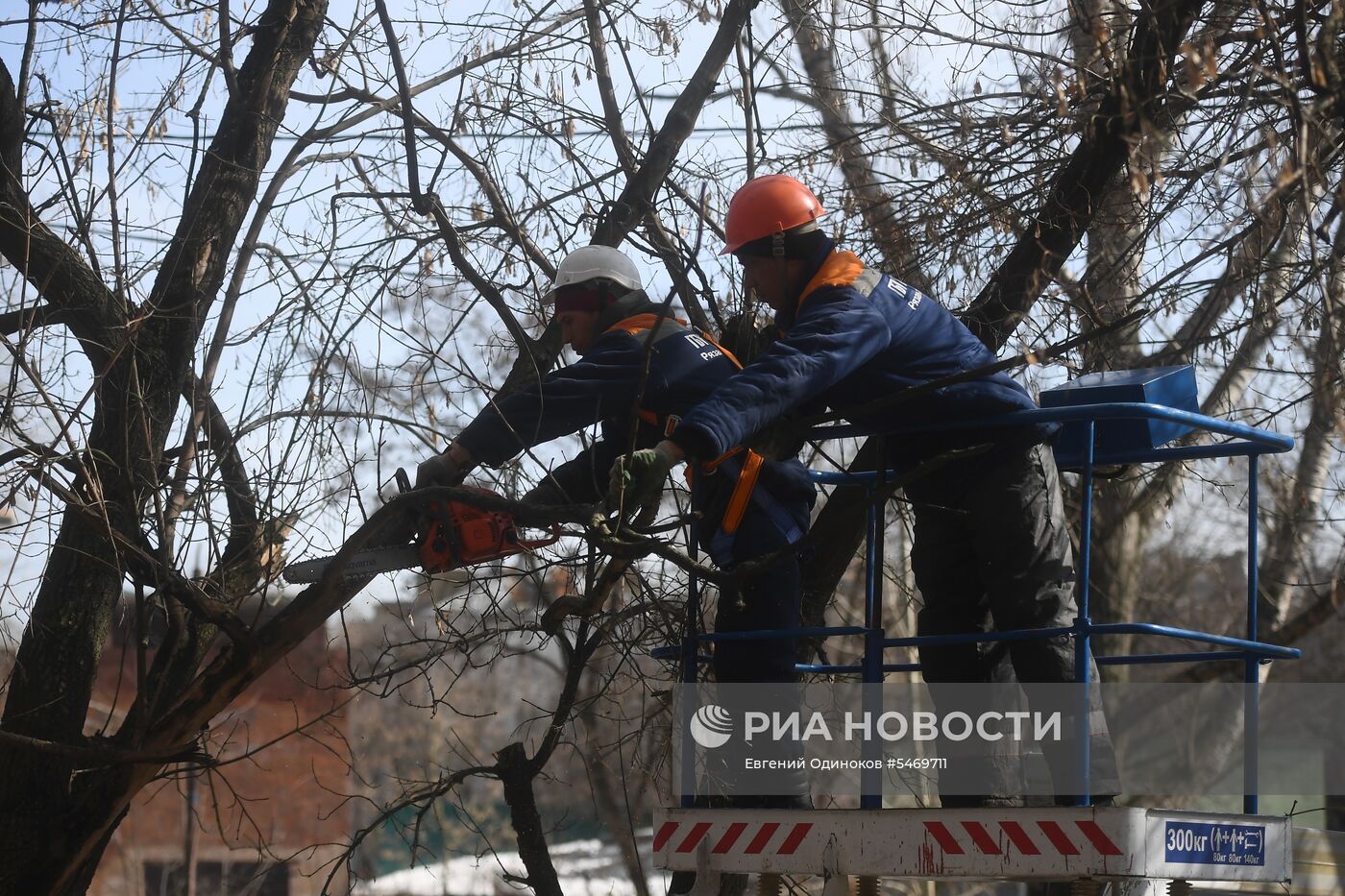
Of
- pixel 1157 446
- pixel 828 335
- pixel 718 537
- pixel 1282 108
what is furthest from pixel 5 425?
pixel 1282 108

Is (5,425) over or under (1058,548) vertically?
over

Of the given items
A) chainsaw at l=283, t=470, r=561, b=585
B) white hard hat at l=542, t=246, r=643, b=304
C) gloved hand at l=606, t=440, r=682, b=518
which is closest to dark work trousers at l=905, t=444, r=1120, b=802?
gloved hand at l=606, t=440, r=682, b=518

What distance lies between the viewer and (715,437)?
12.0 feet

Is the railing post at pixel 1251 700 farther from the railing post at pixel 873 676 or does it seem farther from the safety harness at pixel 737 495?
the safety harness at pixel 737 495

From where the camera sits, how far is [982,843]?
3.60 metres

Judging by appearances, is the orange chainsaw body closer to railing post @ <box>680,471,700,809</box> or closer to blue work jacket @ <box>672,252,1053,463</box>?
railing post @ <box>680,471,700,809</box>

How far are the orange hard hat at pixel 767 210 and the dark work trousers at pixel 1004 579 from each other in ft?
3.07

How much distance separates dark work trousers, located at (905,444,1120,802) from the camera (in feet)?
13.1

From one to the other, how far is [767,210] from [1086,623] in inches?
65.5

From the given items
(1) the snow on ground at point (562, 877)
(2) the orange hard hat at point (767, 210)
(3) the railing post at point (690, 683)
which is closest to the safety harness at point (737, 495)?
(3) the railing post at point (690, 683)

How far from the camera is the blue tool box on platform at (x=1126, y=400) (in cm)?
412

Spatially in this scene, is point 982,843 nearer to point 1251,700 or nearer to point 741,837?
point 741,837

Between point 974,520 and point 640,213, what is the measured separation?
2.74 m

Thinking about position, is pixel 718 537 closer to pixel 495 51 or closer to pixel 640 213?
pixel 640 213
